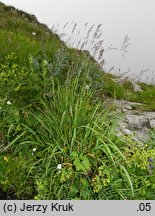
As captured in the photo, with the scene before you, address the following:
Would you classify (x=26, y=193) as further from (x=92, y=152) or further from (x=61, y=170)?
(x=92, y=152)

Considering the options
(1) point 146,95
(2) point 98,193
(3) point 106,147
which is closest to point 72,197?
(2) point 98,193

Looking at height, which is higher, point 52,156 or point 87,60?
point 87,60

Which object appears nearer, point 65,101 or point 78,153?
point 78,153

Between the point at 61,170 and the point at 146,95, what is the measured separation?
7.81 m

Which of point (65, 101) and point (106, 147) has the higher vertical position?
point (65, 101)

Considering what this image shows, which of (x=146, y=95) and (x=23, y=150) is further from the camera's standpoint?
(x=146, y=95)

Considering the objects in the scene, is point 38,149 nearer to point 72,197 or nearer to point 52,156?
point 52,156

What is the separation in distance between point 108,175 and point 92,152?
41 centimetres

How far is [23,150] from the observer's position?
245 inches
